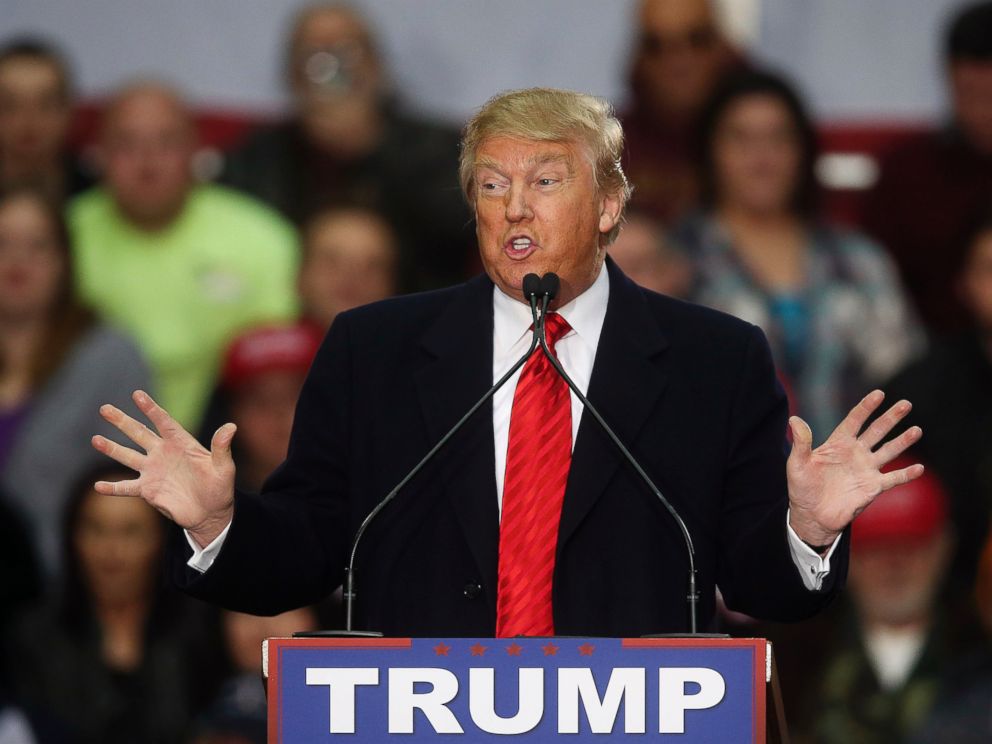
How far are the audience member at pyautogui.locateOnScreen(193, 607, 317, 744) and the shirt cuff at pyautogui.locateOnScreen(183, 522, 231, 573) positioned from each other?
172cm

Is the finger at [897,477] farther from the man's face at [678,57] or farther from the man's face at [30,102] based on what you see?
the man's face at [30,102]

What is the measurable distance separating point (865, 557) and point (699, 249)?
0.88 metres

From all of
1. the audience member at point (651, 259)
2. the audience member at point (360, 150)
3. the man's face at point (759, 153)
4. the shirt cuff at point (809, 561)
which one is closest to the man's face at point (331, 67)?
the audience member at point (360, 150)

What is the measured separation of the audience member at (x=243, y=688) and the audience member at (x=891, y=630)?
120cm

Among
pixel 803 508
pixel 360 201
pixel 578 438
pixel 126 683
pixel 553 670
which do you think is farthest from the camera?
pixel 360 201

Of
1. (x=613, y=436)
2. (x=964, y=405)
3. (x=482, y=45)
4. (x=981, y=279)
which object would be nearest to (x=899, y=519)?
(x=964, y=405)

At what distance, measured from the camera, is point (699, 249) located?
4.71 meters

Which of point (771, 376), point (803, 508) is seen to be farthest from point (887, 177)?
point (803, 508)

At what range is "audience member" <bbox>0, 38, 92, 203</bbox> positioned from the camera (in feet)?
16.9

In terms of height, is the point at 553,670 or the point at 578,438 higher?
the point at 578,438

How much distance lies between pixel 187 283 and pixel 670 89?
4.55 ft

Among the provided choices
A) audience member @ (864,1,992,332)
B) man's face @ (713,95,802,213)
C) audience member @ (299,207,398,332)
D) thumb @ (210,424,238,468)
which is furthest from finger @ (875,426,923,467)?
audience member @ (864,1,992,332)

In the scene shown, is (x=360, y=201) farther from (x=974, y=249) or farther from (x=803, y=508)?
(x=803, y=508)

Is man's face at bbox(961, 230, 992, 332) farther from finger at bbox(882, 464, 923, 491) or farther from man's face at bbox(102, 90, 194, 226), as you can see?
finger at bbox(882, 464, 923, 491)
